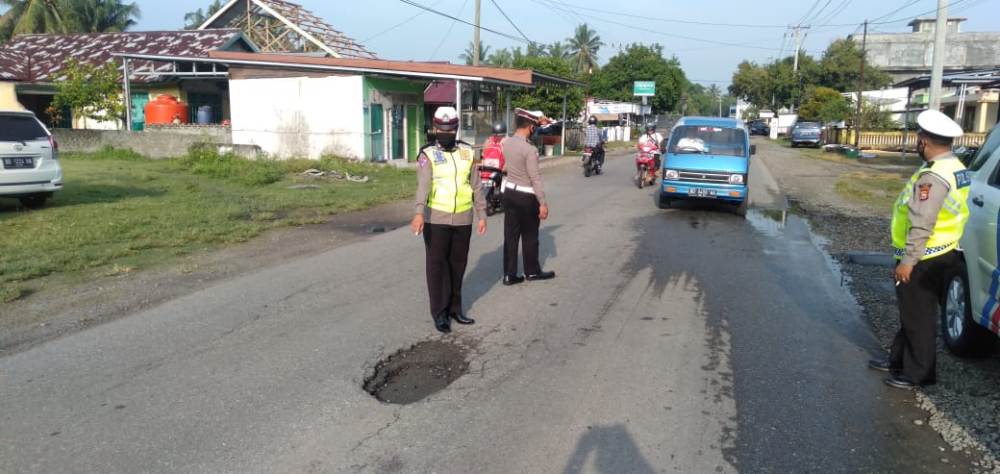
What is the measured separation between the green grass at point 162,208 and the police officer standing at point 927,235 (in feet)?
25.5

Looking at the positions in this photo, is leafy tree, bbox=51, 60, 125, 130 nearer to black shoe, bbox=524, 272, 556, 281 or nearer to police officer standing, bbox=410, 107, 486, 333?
black shoe, bbox=524, 272, 556, 281

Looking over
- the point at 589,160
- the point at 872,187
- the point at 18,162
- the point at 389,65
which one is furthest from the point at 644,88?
the point at 18,162

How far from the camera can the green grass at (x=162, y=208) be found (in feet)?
29.8

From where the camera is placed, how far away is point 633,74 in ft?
251

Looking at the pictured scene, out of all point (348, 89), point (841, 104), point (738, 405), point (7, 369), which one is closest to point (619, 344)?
point (738, 405)

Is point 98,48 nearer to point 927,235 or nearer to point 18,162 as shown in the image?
point 18,162

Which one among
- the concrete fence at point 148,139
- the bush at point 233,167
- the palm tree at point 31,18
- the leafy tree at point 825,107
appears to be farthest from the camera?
the leafy tree at point 825,107

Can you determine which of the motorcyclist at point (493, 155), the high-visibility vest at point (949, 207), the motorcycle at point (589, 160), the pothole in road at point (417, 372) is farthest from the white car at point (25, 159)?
the motorcycle at point (589, 160)

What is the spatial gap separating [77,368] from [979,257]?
6.29 m

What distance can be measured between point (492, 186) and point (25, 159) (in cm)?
760

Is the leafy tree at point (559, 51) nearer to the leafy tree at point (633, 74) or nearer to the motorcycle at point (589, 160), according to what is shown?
the leafy tree at point (633, 74)

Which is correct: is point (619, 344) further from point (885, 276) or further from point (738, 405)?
point (885, 276)

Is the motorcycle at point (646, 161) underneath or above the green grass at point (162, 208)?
above

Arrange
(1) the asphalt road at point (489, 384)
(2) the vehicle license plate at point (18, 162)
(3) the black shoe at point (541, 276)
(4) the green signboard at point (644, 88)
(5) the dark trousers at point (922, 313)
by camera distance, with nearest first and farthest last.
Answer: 1. (1) the asphalt road at point (489, 384)
2. (5) the dark trousers at point (922, 313)
3. (3) the black shoe at point (541, 276)
4. (2) the vehicle license plate at point (18, 162)
5. (4) the green signboard at point (644, 88)
